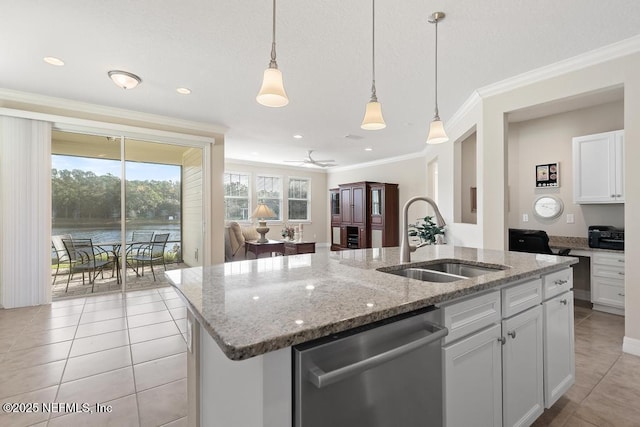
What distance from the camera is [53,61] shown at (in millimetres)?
2748

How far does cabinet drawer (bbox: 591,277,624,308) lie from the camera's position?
328 centimetres

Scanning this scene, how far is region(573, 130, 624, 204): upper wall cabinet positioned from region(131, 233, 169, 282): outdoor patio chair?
19.0ft

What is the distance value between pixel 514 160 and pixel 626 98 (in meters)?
2.05

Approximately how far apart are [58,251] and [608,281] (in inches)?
267

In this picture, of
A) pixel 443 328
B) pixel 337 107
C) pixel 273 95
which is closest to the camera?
pixel 443 328

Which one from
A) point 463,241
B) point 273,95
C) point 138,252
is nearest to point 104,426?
point 273,95

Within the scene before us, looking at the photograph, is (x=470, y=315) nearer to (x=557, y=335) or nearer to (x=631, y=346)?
(x=557, y=335)

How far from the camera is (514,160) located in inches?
178

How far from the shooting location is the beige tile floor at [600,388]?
67.9 inches

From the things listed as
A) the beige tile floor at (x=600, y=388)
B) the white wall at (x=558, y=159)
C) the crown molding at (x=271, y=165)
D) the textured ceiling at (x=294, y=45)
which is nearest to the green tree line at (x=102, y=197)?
the textured ceiling at (x=294, y=45)

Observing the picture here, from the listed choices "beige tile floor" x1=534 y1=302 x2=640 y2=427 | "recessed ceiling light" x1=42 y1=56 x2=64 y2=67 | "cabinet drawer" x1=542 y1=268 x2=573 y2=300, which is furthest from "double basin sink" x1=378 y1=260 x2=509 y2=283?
"recessed ceiling light" x1=42 y1=56 x2=64 y2=67

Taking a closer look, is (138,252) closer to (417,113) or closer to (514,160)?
(417,113)

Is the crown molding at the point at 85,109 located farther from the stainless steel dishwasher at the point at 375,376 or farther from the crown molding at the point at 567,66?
the stainless steel dishwasher at the point at 375,376

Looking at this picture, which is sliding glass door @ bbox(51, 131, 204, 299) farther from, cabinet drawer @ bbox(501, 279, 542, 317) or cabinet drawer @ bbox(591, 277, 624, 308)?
cabinet drawer @ bbox(591, 277, 624, 308)
